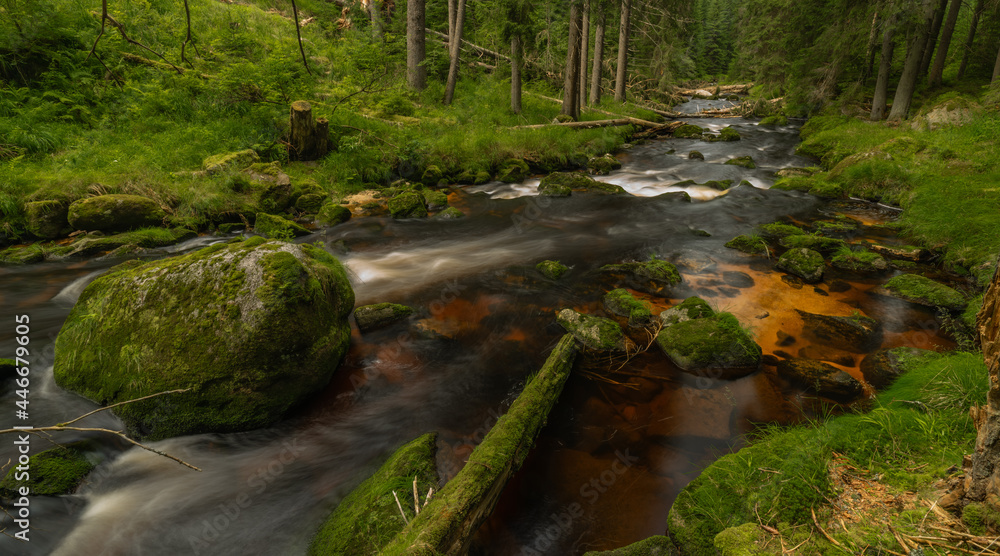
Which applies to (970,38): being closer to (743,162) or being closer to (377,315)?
(743,162)

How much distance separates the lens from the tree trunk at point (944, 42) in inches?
658

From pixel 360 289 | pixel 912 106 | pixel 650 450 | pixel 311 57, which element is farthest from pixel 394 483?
pixel 912 106

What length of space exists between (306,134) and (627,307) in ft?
33.8

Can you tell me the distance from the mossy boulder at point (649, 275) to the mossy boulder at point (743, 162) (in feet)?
34.2

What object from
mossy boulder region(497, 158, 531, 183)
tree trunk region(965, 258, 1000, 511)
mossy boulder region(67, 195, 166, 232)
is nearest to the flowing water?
mossy boulder region(67, 195, 166, 232)

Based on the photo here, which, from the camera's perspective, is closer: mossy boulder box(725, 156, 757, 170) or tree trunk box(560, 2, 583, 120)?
mossy boulder box(725, 156, 757, 170)

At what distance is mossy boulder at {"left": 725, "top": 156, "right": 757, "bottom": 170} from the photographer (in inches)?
602

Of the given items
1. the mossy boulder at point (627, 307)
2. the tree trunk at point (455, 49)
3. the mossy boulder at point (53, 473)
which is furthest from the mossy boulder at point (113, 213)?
the tree trunk at point (455, 49)

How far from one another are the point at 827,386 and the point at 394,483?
4722 millimetres

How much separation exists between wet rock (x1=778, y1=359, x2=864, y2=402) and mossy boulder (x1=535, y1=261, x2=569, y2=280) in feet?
12.1

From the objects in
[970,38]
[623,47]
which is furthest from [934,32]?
[623,47]

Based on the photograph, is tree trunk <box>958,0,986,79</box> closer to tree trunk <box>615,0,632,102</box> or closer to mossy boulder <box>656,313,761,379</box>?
tree trunk <box>615,0,632,102</box>

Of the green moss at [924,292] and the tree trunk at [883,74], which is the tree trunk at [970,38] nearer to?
the tree trunk at [883,74]

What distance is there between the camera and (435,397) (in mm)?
4887
